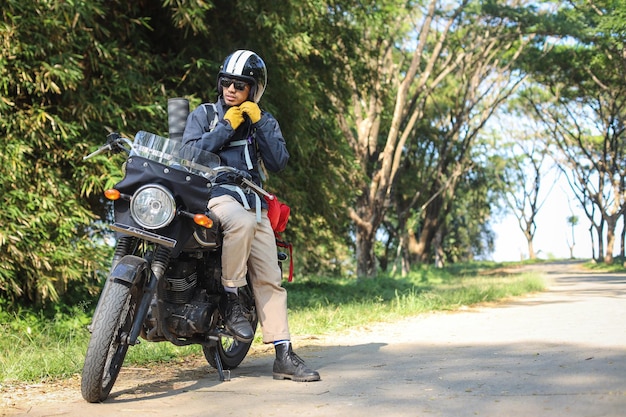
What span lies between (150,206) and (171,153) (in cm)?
37

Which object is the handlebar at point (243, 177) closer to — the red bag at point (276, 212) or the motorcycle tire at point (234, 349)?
the red bag at point (276, 212)

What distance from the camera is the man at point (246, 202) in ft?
15.9

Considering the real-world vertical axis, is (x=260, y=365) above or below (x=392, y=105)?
below

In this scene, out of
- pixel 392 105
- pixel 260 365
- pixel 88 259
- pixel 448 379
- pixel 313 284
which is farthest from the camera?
pixel 392 105

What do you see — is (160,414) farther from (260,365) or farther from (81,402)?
(260,365)

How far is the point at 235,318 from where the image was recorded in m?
4.90

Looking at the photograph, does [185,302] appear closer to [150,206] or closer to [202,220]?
[202,220]

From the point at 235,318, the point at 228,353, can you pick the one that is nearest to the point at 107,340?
the point at 235,318

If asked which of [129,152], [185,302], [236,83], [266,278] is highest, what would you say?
[236,83]

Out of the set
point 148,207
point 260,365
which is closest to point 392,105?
point 260,365

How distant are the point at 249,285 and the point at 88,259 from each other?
4148mm

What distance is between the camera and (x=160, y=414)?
4.04m

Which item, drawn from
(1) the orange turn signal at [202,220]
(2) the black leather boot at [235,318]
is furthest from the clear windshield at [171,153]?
(2) the black leather boot at [235,318]

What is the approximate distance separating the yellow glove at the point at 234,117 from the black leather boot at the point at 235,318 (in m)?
1.04
